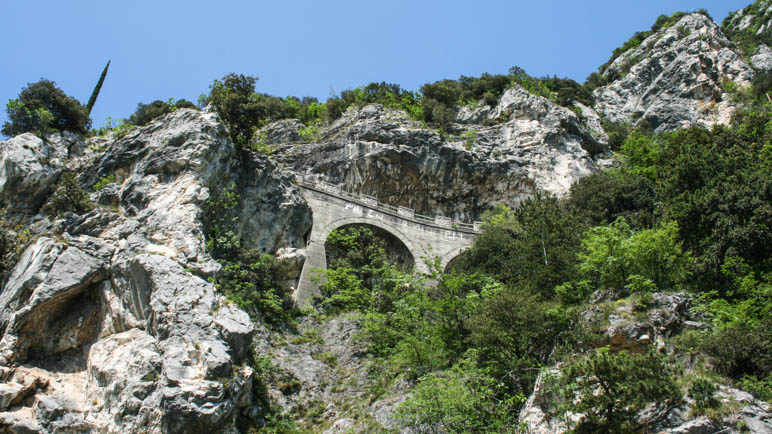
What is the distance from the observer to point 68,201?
2338cm

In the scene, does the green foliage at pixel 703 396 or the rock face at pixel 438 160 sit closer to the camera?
the green foliage at pixel 703 396

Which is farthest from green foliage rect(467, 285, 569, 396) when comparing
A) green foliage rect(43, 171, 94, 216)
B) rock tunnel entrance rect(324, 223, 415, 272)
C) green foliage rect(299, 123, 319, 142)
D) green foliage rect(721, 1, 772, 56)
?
green foliage rect(721, 1, 772, 56)

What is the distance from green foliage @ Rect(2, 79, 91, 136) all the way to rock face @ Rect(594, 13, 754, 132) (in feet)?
A: 133

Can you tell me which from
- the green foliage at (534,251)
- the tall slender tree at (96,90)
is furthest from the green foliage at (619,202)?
the tall slender tree at (96,90)

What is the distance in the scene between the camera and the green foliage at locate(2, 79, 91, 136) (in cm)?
3097

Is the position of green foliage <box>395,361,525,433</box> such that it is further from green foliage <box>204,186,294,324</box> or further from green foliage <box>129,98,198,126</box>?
green foliage <box>129,98,198,126</box>

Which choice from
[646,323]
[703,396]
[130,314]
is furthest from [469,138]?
[703,396]

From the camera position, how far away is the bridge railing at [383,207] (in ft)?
104

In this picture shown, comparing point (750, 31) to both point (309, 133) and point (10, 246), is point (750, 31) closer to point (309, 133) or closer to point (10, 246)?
point (309, 133)

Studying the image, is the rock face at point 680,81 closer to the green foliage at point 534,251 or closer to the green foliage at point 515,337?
the green foliage at point 534,251

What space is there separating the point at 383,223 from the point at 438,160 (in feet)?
22.2

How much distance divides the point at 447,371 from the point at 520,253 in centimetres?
718

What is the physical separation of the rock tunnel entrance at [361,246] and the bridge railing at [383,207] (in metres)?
1.42

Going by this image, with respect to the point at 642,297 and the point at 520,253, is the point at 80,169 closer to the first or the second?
the point at 520,253
